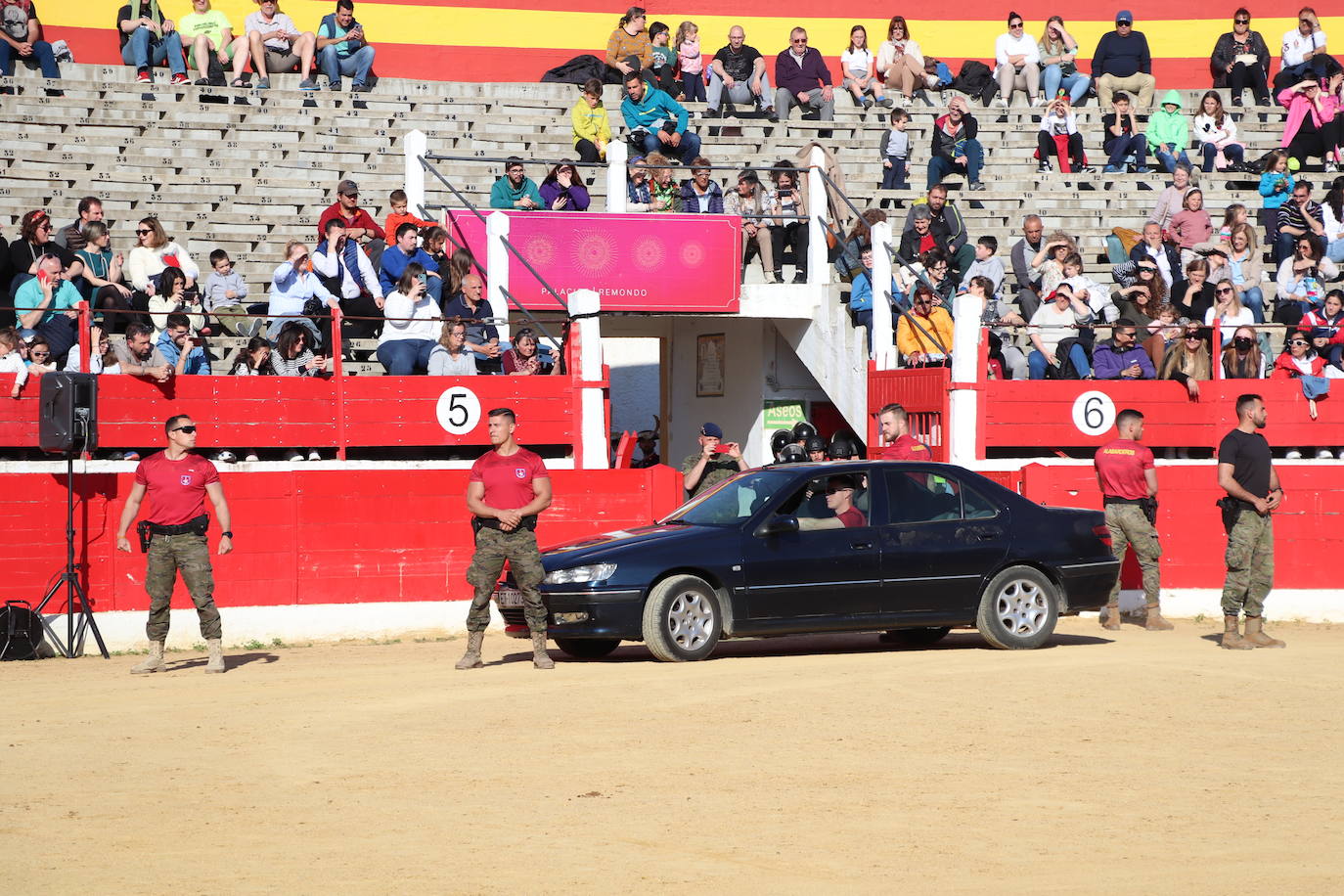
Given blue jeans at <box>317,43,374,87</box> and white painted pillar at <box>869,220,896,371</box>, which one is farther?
blue jeans at <box>317,43,374,87</box>

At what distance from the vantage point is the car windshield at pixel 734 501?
12.9 meters

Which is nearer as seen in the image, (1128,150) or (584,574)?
(584,574)

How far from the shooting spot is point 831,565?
12.6 metres

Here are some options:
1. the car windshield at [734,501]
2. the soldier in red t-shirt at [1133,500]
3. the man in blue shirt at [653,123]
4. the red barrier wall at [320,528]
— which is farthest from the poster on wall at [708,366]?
the car windshield at [734,501]

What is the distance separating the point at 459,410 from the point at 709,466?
2406mm

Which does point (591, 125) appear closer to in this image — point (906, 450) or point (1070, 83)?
Answer: point (1070, 83)

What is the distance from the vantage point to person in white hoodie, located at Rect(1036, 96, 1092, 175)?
24922 mm

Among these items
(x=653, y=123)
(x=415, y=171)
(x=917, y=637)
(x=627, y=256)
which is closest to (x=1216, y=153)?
(x=653, y=123)

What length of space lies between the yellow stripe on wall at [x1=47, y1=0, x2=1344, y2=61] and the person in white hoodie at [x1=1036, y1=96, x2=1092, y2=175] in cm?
484

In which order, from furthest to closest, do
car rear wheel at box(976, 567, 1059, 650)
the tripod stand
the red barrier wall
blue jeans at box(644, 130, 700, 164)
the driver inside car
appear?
blue jeans at box(644, 130, 700, 164) → the red barrier wall → the tripod stand → car rear wheel at box(976, 567, 1059, 650) → the driver inside car

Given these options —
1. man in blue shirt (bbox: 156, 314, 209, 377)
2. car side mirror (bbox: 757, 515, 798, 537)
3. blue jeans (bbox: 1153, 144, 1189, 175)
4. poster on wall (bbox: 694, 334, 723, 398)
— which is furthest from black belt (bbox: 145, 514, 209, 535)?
blue jeans (bbox: 1153, 144, 1189, 175)

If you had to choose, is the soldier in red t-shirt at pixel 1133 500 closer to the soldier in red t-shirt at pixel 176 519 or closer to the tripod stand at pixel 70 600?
the soldier in red t-shirt at pixel 176 519

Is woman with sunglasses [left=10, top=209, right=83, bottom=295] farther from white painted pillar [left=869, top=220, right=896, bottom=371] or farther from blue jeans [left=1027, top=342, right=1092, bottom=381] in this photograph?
blue jeans [left=1027, top=342, right=1092, bottom=381]

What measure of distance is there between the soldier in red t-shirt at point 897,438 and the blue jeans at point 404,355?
4.38 metres
